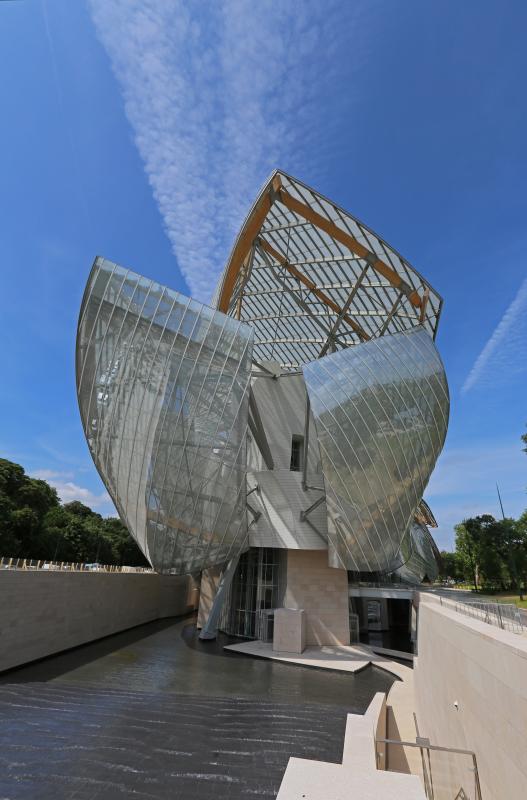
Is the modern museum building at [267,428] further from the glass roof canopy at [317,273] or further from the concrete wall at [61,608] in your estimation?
the concrete wall at [61,608]

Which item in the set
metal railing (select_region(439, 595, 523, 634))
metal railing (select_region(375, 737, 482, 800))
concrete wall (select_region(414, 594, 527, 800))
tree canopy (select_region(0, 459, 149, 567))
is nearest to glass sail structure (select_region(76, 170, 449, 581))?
metal railing (select_region(439, 595, 523, 634))

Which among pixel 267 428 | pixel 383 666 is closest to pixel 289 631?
pixel 383 666

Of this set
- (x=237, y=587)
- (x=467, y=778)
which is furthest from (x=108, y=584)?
(x=467, y=778)

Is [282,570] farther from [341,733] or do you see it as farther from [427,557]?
[427,557]

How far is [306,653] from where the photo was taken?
25.1 metres

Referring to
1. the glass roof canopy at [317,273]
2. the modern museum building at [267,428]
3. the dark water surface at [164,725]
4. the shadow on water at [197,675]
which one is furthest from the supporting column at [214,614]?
the glass roof canopy at [317,273]

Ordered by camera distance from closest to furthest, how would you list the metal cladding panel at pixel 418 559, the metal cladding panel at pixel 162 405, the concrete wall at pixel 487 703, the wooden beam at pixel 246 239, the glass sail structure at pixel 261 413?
the concrete wall at pixel 487 703, the metal cladding panel at pixel 162 405, the glass sail structure at pixel 261 413, the wooden beam at pixel 246 239, the metal cladding panel at pixel 418 559

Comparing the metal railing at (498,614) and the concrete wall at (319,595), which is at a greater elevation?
the metal railing at (498,614)

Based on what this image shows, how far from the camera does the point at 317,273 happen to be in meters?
35.4

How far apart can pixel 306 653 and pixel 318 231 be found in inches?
1027

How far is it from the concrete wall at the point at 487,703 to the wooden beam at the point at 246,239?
81.7ft

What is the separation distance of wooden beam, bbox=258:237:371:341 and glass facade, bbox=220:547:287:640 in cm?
1761

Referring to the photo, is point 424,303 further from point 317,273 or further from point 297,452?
point 297,452

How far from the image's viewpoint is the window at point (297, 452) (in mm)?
33812
